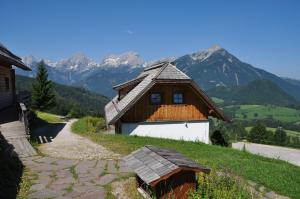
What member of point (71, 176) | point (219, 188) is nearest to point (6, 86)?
point (71, 176)

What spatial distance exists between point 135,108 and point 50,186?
14.5 metres

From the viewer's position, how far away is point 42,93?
1905 inches

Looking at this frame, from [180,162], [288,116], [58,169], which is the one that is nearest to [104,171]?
[58,169]

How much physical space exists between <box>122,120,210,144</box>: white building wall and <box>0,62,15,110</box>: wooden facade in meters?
8.51

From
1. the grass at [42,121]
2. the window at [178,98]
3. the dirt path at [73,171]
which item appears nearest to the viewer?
the dirt path at [73,171]

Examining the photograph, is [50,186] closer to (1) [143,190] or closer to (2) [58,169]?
(2) [58,169]

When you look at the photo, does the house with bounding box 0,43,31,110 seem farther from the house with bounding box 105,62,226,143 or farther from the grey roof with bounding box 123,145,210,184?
the grey roof with bounding box 123,145,210,184

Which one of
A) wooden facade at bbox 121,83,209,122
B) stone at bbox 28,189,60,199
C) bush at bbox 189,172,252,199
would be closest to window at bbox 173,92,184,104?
wooden facade at bbox 121,83,209,122

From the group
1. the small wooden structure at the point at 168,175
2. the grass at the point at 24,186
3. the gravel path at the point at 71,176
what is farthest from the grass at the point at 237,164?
the grass at the point at 24,186

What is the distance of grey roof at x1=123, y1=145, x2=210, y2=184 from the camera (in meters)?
7.86

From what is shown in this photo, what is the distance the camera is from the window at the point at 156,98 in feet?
80.8

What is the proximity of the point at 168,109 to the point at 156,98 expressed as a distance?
121cm

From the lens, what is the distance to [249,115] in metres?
196

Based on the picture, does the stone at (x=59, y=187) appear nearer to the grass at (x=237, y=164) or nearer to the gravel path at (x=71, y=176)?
the gravel path at (x=71, y=176)
